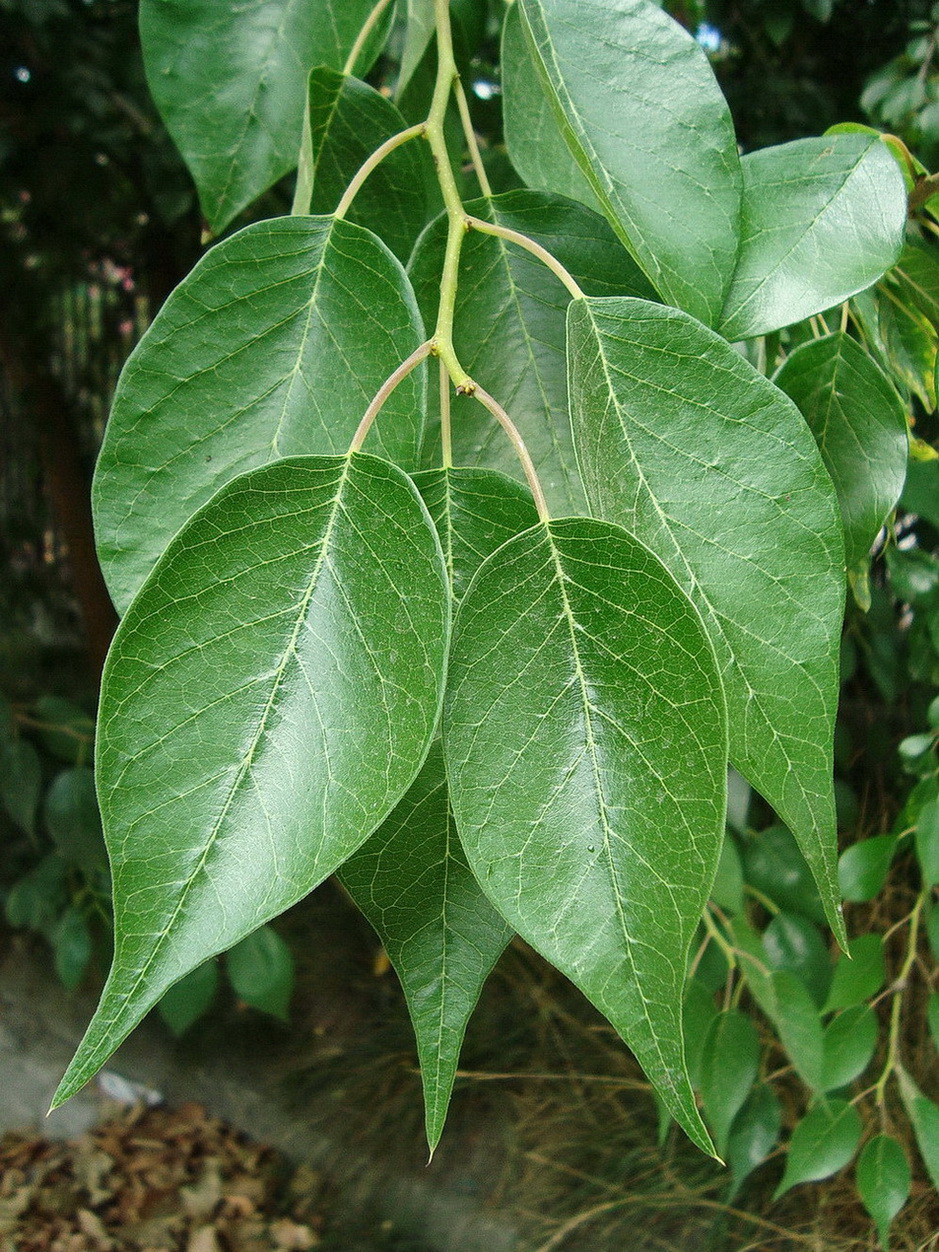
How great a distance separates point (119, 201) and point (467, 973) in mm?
1526

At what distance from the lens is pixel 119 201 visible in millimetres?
1478

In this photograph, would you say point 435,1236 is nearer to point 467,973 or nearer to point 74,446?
point 74,446

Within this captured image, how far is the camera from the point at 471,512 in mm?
192

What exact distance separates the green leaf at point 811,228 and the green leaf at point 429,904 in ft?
0.36

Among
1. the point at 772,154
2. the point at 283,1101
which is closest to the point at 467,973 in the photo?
the point at 772,154

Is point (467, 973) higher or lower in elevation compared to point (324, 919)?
higher

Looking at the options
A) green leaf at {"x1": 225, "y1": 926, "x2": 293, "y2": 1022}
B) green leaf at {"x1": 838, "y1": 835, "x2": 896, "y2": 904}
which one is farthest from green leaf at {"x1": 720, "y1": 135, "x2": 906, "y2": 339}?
green leaf at {"x1": 225, "y1": 926, "x2": 293, "y2": 1022}

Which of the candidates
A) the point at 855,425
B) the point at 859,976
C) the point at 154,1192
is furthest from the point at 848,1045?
the point at 154,1192

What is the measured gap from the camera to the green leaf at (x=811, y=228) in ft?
0.67

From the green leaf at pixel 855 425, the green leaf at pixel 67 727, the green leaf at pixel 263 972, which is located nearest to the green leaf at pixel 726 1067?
the green leaf at pixel 263 972

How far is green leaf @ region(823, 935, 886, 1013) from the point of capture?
0.68 metres

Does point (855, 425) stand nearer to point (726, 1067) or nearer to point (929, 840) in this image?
point (929, 840)

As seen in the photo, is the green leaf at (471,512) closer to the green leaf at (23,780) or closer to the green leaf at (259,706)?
the green leaf at (259,706)

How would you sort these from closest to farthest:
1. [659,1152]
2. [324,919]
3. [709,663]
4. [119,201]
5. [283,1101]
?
[709,663] → [659,1152] → [119,201] → [283,1101] → [324,919]
